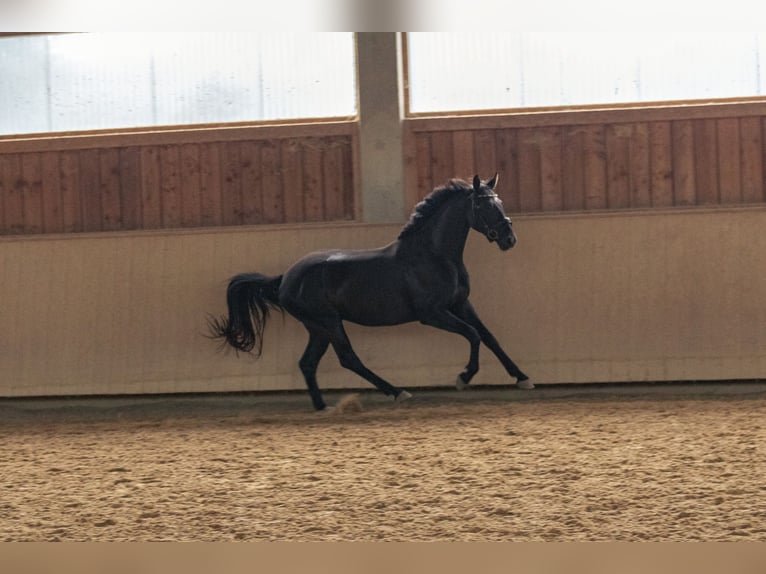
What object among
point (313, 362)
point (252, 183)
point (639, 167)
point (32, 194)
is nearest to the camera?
point (313, 362)

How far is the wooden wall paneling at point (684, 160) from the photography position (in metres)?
7.95

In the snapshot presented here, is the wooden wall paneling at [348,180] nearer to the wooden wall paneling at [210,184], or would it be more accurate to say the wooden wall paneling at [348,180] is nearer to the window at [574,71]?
the window at [574,71]

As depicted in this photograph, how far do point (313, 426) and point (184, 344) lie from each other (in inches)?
81.7

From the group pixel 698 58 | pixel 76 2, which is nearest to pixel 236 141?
pixel 698 58

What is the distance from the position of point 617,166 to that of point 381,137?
205cm

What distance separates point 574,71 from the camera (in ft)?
26.3

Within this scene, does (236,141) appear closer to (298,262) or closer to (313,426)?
(298,262)

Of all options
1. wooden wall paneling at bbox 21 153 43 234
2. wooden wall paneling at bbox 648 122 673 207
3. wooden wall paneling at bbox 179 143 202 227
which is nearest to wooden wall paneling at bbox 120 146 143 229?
wooden wall paneling at bbox 179 143 202 227

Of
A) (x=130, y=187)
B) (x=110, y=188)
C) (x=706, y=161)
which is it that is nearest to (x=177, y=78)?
(x=130, y=187)

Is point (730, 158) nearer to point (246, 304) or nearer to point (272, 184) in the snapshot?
point (272, 184)

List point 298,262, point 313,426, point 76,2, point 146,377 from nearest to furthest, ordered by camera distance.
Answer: point 76,2 < point 313,426 < point 298,262 < point 146,377

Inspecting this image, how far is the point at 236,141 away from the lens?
840 cm

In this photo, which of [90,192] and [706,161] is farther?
[90,192]

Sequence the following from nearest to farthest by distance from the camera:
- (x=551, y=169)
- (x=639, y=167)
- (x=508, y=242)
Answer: (x=508, y=242) < (x=639, y=167) < (x=551, y=169)
